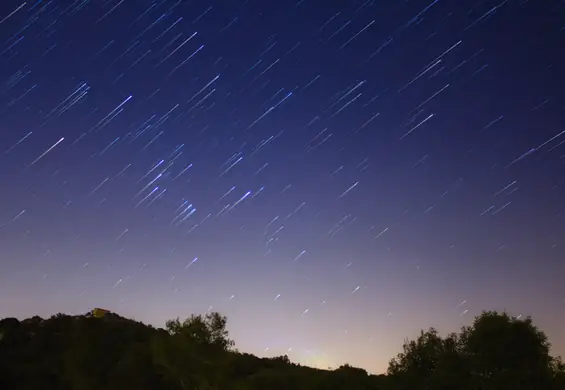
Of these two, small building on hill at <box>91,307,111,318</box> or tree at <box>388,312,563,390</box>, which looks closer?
tree at <box>388,312,563,390</box>

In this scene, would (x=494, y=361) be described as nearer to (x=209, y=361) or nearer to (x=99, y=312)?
(x=209, y=361)

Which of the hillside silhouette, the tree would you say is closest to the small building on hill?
the hillside silhouette

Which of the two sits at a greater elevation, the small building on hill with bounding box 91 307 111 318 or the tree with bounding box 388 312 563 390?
the small building on hill with bounding box 91 307 111 318

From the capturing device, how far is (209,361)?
156 feet

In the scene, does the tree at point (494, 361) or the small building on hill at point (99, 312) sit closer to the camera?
the tree at point (494, 361)

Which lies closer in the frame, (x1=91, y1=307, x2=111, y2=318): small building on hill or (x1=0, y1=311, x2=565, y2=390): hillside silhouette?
(x1=0, y1=311, x2=565, y2=390): hillside silhouette

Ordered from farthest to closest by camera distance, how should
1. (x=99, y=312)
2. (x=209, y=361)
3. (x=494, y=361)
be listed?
(x=99, y=312) < (x=209, y=361) < (x=494, y=361)

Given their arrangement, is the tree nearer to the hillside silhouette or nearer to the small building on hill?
the hillside silhouette

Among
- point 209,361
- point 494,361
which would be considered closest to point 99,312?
point 209,361

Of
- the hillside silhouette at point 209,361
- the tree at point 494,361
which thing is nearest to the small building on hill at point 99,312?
the hillside silhouette at point 209,361

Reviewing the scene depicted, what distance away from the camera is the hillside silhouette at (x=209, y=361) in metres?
33.2

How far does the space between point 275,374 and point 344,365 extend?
42.7ft

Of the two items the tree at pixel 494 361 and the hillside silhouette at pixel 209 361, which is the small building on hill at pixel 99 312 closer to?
the hillside silhouette at pixel 209 361

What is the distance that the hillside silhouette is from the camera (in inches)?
1309
